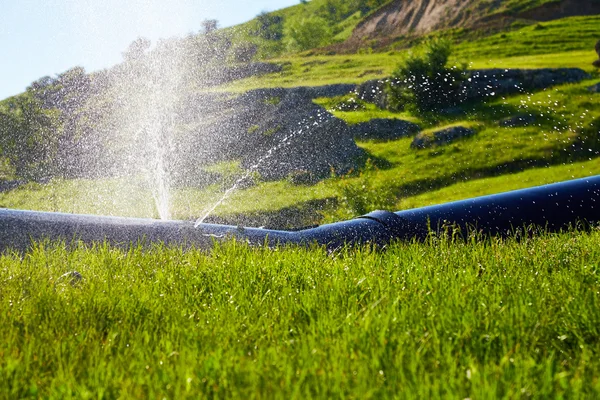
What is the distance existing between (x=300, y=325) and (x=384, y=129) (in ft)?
96.7

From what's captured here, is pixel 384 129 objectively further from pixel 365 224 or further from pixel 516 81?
pixel 365 224

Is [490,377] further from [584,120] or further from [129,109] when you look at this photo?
[129,109]

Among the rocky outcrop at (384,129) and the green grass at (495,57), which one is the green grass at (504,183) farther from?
the green grass at (495,57)

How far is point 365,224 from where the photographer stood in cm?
633

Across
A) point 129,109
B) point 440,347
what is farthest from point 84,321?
point 129,109

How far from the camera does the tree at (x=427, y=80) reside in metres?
34.4

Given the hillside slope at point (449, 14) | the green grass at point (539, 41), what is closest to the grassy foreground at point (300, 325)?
the green grass at point (539, 41)

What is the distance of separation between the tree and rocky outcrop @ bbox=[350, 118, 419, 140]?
282 cm

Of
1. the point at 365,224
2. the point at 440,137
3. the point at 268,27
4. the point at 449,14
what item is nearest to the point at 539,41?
the point at 449,14

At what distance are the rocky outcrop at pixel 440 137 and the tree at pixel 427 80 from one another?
4.76 meters

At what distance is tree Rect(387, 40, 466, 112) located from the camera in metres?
34.4

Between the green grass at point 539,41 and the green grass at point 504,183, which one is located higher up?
the green grass at point 539,41

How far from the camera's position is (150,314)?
3787mm

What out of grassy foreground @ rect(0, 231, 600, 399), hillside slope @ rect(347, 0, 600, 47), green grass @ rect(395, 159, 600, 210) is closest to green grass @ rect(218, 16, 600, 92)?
hillside slope @ rect(347, 0, 600, 47)
